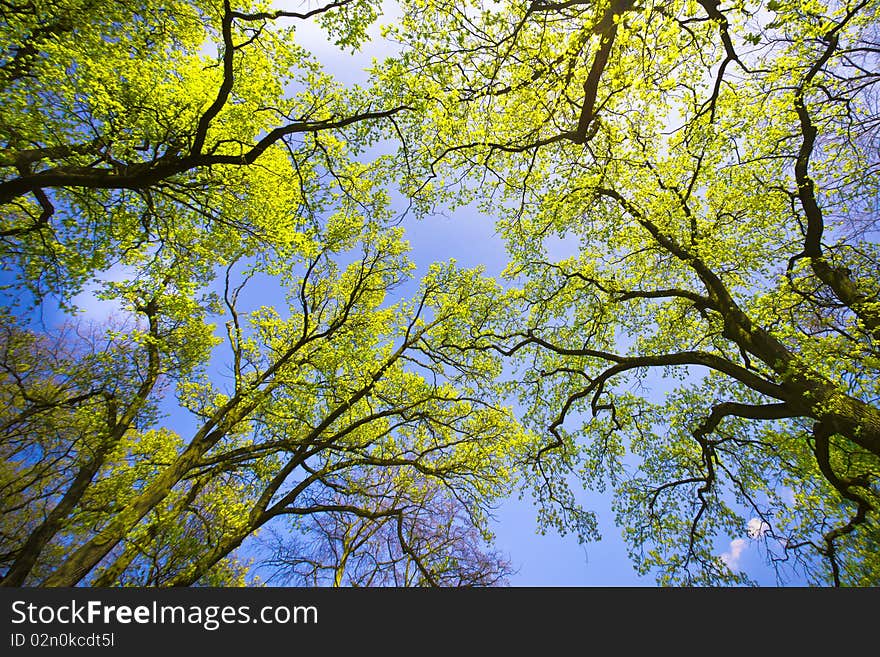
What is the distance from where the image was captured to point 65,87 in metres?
6.13

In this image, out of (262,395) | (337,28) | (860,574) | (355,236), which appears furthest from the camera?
(355,236)

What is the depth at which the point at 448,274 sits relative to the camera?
13.2 metres

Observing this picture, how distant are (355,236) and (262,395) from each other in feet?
18.0

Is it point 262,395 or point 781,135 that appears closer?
point 781,135

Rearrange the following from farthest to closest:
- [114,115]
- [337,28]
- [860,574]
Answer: [860,574] < [114,115] < [337,28]

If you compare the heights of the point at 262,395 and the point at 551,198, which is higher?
the point at 551,198

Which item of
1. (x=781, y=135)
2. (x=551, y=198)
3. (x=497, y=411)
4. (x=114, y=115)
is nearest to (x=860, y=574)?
(x=497, y=411)

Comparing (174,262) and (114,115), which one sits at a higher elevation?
(114,115)

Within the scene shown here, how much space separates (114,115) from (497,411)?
11604 mm

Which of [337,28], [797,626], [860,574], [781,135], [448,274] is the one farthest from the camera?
[448,274]

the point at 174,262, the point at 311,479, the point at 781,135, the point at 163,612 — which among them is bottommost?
the point at 163,612

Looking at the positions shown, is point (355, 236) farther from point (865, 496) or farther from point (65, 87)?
point (865, 496)

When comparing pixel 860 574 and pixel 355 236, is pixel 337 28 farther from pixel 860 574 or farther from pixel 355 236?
pixel 860 574

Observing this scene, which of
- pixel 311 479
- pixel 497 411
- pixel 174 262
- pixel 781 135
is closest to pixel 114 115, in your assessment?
pixel 174 262
